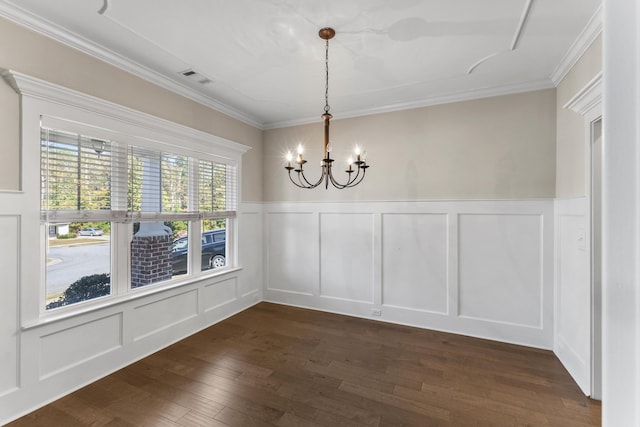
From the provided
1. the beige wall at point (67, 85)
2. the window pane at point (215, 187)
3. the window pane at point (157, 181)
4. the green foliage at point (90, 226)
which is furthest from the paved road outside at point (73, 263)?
the window pane at point (215, 187)

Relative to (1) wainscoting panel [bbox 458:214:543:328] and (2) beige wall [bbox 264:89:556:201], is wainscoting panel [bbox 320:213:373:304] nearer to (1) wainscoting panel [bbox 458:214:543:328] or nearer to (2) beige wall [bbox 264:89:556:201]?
(2) beige wall [bbox 264:89:556:201]

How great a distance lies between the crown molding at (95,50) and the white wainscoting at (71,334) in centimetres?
126

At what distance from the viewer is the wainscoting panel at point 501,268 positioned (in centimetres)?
328

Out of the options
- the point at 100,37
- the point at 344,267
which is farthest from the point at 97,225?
the point at 344,267

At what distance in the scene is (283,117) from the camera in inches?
174

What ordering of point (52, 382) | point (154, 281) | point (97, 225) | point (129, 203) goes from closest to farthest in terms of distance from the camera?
point (52, 382)
point (97, 225)
point (129, 203)
point (154, 281)

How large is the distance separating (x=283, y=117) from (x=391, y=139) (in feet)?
5.25

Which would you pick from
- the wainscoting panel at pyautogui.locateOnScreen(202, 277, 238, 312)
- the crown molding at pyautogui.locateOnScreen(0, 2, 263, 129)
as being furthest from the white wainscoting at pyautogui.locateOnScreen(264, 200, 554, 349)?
the crown molding at pyautogui.locateOnScreen(0, 2, 263, 129)

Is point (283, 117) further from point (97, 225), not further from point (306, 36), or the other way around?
point (97, 225)

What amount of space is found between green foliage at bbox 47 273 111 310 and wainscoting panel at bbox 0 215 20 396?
275mm

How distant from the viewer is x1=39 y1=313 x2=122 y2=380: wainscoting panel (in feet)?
7.69

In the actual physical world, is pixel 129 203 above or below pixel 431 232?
above

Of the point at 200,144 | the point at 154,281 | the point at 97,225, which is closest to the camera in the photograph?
the point at 97,225

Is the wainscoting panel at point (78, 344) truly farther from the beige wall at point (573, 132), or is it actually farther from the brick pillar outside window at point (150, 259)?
the beige wall at point (573, 132)
